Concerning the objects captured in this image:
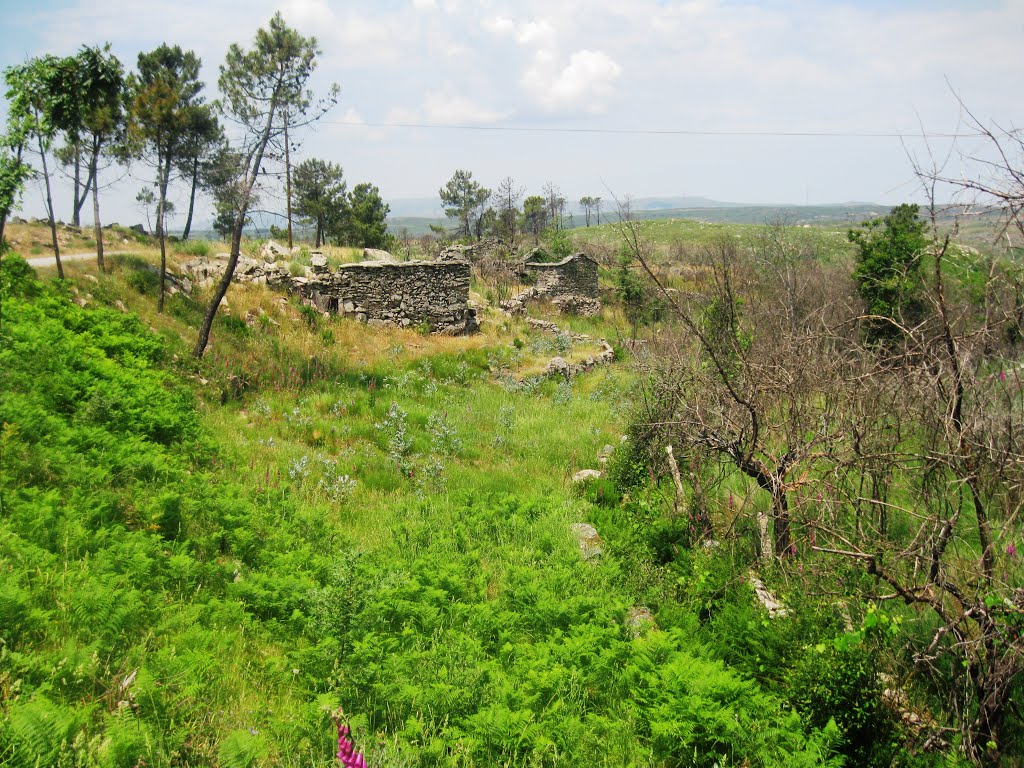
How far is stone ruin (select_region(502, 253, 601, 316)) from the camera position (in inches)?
923

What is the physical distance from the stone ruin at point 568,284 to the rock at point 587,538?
16.5 m

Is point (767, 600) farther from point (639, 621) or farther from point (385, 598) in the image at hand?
point (385, 598)

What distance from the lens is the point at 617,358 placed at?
1697cm

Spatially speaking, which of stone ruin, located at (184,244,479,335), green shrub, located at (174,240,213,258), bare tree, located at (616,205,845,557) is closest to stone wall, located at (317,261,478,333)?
stone ruin, located at (184,244,479,335)

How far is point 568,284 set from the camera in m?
23.9

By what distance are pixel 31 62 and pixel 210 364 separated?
8129mm

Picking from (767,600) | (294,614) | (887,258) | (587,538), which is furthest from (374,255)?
(767,600)

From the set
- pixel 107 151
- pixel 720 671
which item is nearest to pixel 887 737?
pixel 720 671

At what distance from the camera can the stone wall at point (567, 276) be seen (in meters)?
23.6

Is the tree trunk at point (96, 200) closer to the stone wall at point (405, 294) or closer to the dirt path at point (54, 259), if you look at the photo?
the dirt path at point (54, 259)

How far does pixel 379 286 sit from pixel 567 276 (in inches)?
363

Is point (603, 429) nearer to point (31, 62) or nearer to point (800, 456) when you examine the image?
point (800, 456)

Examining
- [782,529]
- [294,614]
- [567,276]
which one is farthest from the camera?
[567,276]

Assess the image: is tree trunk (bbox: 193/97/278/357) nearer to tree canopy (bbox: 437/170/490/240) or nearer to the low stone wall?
the low stone wall
